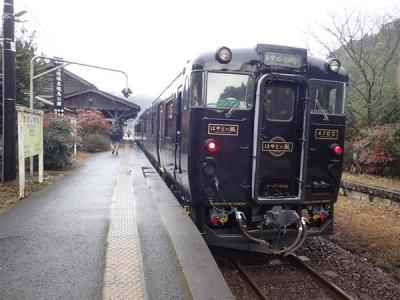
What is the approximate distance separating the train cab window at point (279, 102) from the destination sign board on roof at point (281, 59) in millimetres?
313

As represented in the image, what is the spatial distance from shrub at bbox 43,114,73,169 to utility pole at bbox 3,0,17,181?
3.19 metres

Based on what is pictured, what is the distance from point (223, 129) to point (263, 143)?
637mm

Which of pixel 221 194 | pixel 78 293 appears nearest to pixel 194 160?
Result: pixel 221 194

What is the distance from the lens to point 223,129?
16.8 feet

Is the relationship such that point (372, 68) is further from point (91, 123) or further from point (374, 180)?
point (91, 123)

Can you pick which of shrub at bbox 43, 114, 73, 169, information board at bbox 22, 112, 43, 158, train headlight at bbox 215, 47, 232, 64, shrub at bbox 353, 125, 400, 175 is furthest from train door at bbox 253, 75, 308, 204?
shrub at bbox 353, 125, 400, 175

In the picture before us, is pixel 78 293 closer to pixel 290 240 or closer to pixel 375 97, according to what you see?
pixel 290 240

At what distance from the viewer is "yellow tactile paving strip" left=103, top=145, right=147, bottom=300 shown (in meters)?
3.51

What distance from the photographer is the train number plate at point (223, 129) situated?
5.09 metres

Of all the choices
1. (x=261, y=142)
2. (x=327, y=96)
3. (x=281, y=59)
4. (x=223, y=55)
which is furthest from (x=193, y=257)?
(x=327, y=96)

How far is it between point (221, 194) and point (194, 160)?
0.61m

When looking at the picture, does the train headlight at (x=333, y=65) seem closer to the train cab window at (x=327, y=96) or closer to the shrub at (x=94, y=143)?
the train cab window at (x=327, y=96)

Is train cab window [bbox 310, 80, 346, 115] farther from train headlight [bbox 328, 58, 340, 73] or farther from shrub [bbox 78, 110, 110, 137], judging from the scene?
shrub [bbox 78, 110, 110, 137]

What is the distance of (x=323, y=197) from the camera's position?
5.62 metres
